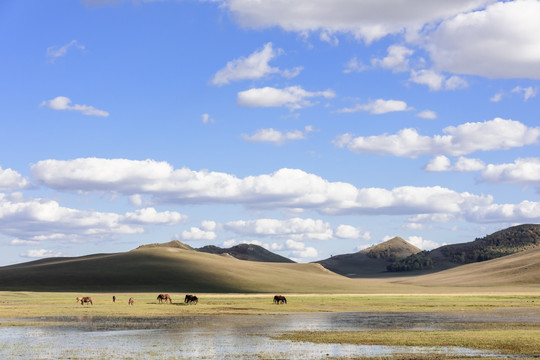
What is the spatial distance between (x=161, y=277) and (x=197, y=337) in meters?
119

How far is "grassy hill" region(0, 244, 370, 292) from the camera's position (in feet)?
495

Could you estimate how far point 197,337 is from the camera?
42.5m

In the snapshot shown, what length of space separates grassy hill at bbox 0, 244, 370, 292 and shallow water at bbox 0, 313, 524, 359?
9097 cm

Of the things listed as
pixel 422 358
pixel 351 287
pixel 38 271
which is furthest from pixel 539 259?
pixel 422 358

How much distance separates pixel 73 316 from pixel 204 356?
33140 millimetres

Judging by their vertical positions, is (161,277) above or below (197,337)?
above

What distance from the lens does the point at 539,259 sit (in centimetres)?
19488

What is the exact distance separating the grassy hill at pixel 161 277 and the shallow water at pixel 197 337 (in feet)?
298

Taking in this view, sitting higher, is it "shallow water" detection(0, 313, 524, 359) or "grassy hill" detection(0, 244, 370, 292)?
"grassy hill" detection(0, 244, 370, 292)

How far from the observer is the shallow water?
113 feet

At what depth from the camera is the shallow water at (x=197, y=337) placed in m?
34.4

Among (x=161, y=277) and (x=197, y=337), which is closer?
(x=197, y=337)

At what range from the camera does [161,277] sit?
159 m

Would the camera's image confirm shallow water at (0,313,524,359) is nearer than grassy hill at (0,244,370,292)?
Yes
